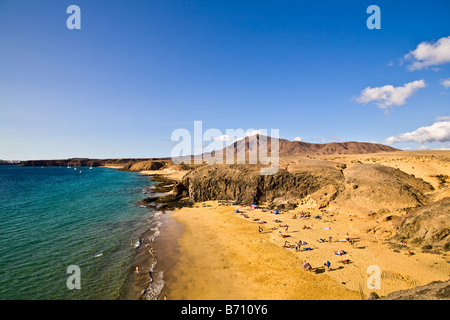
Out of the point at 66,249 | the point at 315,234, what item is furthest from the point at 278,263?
the point at 66,249

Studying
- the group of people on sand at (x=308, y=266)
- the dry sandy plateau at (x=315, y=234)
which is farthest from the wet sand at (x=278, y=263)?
the group of people on sand at (x=308, y=266)

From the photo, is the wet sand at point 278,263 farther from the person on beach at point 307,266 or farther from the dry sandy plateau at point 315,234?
the person on beach at point 307,266

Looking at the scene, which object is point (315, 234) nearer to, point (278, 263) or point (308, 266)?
point (308, 266)

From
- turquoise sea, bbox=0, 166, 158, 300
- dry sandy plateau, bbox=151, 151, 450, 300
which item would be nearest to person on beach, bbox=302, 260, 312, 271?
dry sandy plateau, bbox=151, 151, 450, 300

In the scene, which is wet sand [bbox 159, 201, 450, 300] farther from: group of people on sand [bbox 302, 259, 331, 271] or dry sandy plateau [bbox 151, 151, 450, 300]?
group of people on sand [bbox 302, 259, 331, 271]

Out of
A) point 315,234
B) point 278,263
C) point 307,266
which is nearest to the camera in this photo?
point 307,266

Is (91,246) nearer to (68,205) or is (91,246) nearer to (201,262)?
(201,262)
